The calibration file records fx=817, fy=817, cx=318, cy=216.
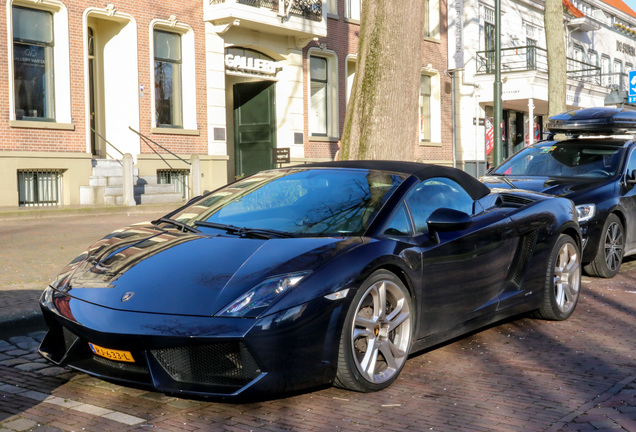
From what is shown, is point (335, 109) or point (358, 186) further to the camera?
point (335, 109)

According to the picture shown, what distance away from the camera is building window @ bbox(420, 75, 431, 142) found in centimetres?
3253

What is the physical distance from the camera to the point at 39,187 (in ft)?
63.3

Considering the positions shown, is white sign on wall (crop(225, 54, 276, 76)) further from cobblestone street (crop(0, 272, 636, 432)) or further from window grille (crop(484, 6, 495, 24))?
cobblestone street (crop(0, 272, 636, 432))

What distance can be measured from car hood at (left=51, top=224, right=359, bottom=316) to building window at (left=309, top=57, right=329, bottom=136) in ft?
74.0

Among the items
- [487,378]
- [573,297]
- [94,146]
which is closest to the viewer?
[487,378]

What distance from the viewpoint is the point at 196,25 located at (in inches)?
897

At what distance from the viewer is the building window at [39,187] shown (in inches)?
747

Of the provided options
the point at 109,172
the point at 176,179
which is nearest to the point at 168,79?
the point at 176,179

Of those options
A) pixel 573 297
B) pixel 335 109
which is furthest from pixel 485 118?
pixel 573 297

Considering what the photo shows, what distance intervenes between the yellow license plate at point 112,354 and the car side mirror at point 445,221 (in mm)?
2079

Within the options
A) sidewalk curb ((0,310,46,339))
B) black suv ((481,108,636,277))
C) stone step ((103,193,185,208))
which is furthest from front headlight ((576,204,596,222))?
stone step ((103,193,185,208))

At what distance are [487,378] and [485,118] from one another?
103 ft

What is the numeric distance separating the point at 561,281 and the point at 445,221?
2.03 m

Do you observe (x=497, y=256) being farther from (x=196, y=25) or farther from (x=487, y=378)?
(x=196, y=25)
